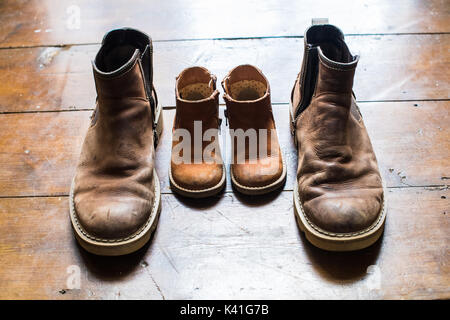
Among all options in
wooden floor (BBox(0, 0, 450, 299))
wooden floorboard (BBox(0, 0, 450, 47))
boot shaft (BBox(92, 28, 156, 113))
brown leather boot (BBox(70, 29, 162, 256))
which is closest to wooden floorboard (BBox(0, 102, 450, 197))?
wooden floor (BBox(0, 0, 450, 299))

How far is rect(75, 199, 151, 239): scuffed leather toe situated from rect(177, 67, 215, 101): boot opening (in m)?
0.33

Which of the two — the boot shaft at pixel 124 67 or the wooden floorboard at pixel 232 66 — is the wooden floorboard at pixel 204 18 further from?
the boot shaft at pixel 124 67

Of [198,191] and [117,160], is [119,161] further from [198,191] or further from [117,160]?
[198,191]

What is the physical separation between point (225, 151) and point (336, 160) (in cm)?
30

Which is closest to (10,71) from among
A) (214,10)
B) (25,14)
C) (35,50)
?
(35,50)

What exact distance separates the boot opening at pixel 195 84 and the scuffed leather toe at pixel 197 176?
0.20 m

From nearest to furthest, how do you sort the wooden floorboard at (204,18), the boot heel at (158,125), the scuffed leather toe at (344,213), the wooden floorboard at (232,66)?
the scuffed leather toe at (344,213) → the boot heel at (158,125) → the wooden floorboard at (232,66) → the wooden floorboard at (204,18)

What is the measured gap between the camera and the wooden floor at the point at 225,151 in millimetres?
864

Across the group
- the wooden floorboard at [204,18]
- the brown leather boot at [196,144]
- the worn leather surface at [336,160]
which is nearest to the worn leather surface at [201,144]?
the brown leather boot at [196,144]

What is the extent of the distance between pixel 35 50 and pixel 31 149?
46 cm

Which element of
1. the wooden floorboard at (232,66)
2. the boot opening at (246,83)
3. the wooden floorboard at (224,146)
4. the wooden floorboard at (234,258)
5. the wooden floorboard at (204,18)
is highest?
the boot opening at (246,83)

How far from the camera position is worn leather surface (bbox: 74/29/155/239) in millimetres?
872

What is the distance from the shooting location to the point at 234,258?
0.90 meters

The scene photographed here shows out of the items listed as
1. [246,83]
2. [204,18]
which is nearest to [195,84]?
[246,83]
